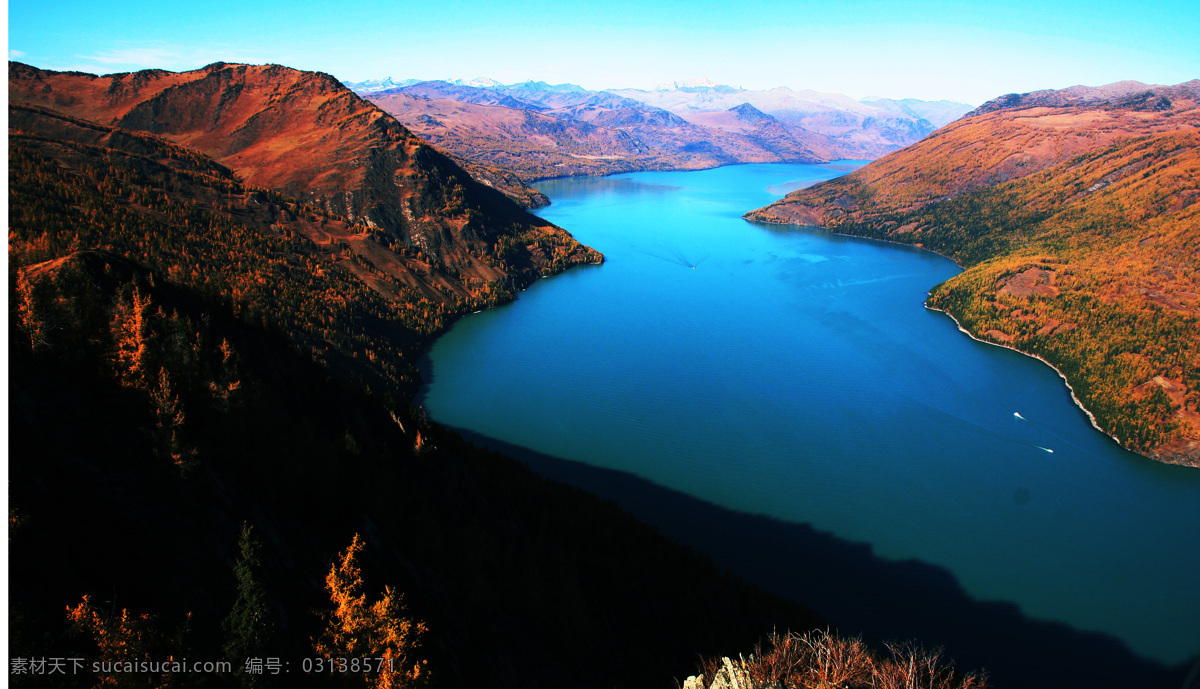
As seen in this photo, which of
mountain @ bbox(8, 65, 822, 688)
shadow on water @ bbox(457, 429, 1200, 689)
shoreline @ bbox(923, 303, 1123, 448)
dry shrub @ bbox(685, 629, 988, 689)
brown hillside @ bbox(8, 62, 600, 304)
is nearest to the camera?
mountain @ bbox(8, 65, 822, 688)

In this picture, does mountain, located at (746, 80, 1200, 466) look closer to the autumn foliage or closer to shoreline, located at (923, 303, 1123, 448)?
shoreline, located at (923, 303, 1123, 448)

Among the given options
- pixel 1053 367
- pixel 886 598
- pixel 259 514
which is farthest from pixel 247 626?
pixel 1053 367

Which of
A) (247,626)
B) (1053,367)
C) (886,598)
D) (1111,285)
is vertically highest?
(1111,285)

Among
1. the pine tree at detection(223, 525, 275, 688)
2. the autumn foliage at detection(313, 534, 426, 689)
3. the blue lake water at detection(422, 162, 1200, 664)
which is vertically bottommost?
the blue lake water at detection(422, 162, 1200, 664)

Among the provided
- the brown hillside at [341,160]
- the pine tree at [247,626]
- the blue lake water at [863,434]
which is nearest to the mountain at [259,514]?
the pine tree at [247,626]

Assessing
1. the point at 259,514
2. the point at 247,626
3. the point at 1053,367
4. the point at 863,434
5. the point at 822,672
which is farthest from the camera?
the point at 1053,367

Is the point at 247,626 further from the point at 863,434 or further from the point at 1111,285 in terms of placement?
the point at 1111,285

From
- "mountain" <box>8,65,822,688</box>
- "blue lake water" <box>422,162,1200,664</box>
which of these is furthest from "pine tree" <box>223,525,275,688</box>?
"blue lake water" <box>422,162,1200,664</box>
